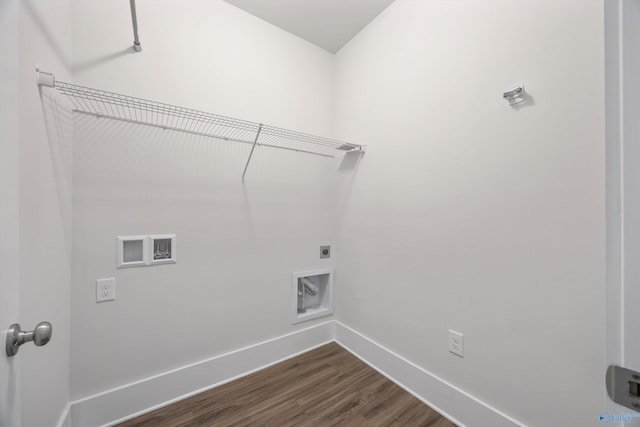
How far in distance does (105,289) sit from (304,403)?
1.30 metres

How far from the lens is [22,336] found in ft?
1.81

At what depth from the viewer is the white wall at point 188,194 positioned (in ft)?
4.09

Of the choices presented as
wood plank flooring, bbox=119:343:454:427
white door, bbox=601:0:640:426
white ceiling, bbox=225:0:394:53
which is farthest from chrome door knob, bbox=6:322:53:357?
white ceiling, bbox=225:0:394:53

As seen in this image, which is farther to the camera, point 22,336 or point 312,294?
point 312,294

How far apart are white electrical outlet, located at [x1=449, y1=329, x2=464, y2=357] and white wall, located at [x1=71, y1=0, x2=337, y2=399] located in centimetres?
112

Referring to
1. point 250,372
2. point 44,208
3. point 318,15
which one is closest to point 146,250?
point 44,208

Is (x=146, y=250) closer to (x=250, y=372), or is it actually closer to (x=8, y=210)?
(x=8, y=210)

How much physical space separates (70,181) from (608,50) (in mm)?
1950

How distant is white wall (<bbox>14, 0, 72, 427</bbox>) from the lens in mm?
777

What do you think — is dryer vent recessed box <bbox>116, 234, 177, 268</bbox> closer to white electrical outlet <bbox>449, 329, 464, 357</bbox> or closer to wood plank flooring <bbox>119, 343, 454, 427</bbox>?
wood plank flooring <bbox>119, 343, 454, 427</bbox>

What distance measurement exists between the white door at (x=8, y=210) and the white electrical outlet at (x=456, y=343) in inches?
65.2

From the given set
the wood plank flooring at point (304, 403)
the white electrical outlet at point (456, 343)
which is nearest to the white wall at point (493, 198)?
the white electrical outlet at point (456, 343)

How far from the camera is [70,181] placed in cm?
117

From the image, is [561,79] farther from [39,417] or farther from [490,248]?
[39,417]
